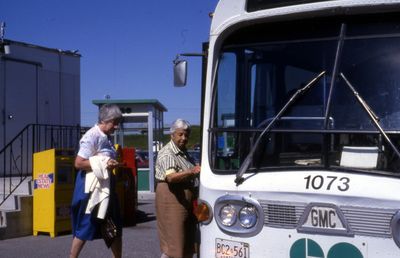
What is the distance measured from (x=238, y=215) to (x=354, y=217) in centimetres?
88

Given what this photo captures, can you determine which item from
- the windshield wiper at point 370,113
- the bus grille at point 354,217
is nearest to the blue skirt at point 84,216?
the bus grille at point 354,217

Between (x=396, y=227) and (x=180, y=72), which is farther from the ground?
(x=180, y=72)

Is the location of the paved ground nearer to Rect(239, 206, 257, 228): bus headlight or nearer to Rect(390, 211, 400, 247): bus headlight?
Rect(239, 206, 257, 228): bus headlight

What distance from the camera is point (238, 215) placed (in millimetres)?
4582

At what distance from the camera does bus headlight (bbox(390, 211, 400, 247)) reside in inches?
154

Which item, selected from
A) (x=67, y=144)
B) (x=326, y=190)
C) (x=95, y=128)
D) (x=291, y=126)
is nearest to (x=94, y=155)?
(x=95, y=128)

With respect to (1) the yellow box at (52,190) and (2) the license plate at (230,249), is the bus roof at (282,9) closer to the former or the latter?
(2) the license plate at (230,249)

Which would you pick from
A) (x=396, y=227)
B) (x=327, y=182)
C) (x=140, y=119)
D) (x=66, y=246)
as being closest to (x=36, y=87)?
(x=140, y=119)

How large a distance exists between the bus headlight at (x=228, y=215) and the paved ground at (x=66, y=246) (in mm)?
3950

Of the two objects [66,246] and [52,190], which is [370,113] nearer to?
[66,246]

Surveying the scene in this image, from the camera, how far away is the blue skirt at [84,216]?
6207mm

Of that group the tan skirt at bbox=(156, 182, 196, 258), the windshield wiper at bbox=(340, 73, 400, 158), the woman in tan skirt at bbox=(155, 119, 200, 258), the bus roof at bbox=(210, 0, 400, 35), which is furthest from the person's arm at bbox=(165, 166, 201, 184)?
the windshield wiper at bbox=(340, 73, 400, 158)

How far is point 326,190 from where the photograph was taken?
418 cm

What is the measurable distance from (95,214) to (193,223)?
0.97 meters
